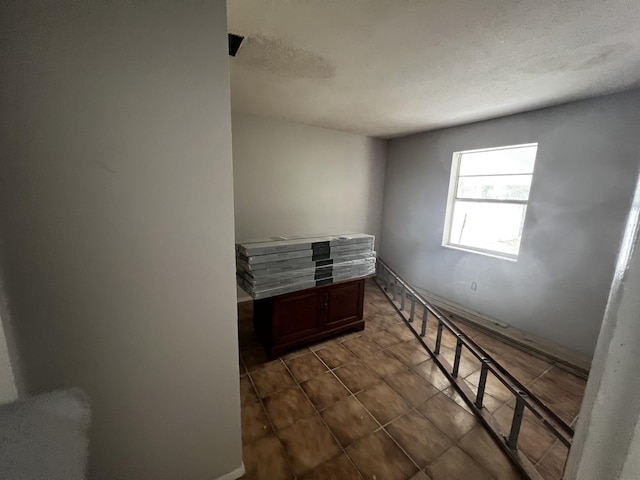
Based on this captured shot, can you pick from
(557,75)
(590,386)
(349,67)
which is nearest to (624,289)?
(590,386)

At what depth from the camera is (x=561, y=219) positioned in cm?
246

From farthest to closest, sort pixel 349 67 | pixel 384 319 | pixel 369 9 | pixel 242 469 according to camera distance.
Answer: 1. pixel 384 319
2. pixel 349 67
3. pixel 242 469
4. pixel 369 9

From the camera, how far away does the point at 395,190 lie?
13.9ft

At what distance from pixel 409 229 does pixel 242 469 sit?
3614mm

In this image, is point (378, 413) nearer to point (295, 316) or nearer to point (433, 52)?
point (295, 316)

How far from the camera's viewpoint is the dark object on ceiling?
1.52m

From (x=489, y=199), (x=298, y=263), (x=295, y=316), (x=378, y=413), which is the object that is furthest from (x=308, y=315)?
(x=489, y=199)

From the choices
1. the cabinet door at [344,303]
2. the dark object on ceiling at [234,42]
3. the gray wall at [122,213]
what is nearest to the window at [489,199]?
the cabinet door at [344,303]

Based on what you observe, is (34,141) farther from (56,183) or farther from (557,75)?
(557,75)

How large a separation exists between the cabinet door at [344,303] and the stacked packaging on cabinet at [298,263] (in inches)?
4.9

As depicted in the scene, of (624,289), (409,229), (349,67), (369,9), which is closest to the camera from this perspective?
(624,289)

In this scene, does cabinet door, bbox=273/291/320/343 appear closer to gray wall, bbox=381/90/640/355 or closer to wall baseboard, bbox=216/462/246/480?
wall baseboard, bbox=216/462/246/480

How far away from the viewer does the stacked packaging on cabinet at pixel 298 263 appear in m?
2.17

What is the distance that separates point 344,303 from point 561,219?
2362mm
